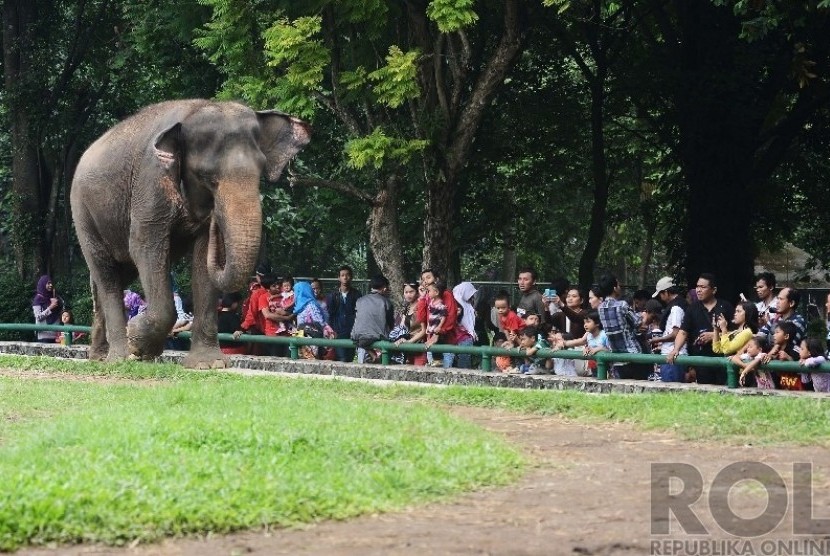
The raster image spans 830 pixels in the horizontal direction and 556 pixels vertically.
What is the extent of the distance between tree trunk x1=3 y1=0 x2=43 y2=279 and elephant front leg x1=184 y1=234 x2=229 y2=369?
15.5m

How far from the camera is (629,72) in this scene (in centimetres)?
2659

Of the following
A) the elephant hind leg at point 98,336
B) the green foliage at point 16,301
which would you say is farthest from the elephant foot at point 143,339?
the green foliage at point 16,301

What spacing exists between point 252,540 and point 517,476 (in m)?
2.35

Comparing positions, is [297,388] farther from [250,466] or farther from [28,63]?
[28,63]

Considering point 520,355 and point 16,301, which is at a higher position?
point 16,301

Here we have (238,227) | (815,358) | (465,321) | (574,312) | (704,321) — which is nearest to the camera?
(815,358)

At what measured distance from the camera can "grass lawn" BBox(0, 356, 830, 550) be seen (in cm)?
748

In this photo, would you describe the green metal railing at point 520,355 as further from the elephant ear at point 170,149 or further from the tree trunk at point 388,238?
the elephant ear at point 170,149

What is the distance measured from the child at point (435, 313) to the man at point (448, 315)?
38mm

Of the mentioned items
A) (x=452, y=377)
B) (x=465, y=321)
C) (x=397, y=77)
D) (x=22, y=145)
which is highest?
(x=22, y=145)

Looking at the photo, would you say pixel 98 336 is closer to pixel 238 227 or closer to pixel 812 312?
pixel 238 227

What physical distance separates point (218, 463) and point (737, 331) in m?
7.54

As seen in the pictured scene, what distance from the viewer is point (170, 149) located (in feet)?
53.8

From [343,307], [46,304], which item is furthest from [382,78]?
[46,304]
